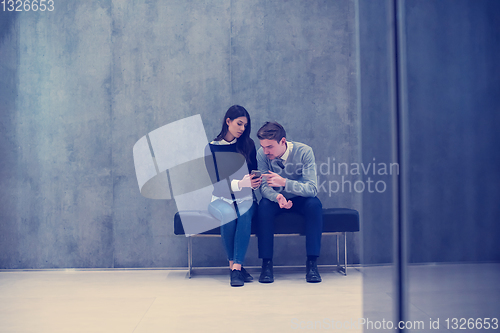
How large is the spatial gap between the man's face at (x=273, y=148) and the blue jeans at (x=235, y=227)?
36 cm

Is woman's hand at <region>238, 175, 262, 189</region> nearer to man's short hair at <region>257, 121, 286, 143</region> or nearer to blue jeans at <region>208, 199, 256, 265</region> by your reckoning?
blue jeans at <region>208, 199, 256, 265</region>

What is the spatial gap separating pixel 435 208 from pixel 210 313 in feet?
4.66

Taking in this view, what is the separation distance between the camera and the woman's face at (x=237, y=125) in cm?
284

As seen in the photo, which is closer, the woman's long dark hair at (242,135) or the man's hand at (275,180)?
the man's hand at (275,180)

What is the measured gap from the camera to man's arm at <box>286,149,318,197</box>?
2721mm

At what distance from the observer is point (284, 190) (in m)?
2.80

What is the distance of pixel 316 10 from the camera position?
3418 mm

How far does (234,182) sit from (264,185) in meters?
0.21

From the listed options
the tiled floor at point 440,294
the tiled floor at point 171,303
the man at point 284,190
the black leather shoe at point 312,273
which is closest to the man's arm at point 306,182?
the man at point 284,190

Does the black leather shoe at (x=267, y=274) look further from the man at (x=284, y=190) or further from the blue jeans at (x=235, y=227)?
the blue jeans at (x=235, y=227)

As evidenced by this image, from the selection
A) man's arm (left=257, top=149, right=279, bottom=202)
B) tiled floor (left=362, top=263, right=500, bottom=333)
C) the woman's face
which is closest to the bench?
man's arm (left=257, top=149, right=279, bottom=202)

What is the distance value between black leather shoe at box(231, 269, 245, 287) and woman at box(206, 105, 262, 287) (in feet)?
0.14

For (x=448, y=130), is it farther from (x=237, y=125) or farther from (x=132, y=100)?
(x=132, y=100)

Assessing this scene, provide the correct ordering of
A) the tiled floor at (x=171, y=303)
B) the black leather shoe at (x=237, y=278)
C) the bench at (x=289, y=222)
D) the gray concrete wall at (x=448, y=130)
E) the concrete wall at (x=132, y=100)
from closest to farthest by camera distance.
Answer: the gray concrete wall at (x=448, y=130) → the tiled floor at (x=171, y=303) → the black leather shoe at (x=237, y=278) → the bench at (x=289, y=222) → the concrete wall at (x=132, y=100)
